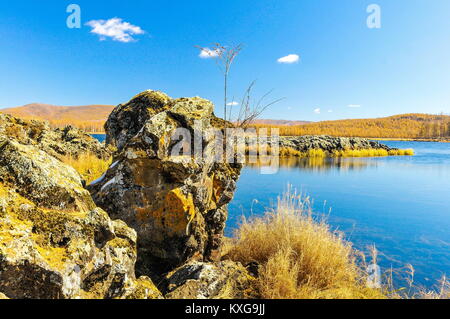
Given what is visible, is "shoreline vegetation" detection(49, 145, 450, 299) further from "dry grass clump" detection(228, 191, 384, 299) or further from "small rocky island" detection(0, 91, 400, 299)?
"small rocky island" detection(0, 91, 400, 299)

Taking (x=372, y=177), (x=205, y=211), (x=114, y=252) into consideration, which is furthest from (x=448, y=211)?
(x=114, y=252)

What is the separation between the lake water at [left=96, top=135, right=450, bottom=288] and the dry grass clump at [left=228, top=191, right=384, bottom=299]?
96 centimetres

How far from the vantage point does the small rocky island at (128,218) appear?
1697mm

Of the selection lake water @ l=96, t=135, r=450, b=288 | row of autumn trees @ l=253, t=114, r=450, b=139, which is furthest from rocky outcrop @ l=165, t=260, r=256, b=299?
row of autumn trees @ l=253, t=114, r=450, b=139

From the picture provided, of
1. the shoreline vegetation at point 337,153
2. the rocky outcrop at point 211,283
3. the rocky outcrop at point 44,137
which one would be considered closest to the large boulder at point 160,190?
the rocky outcrop at point 211,283

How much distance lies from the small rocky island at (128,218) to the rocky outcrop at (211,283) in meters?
0.01

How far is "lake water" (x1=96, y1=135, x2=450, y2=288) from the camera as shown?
612 centimetres

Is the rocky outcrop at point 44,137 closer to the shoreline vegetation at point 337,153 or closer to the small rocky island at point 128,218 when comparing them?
the small rocky island at point 128,218

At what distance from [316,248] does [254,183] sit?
9.83 m

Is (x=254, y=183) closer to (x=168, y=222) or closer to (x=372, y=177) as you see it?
(x=372, y=177)

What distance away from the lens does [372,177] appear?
15555 mm

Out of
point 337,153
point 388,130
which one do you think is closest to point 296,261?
point 337,153

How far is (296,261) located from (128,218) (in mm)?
2092
